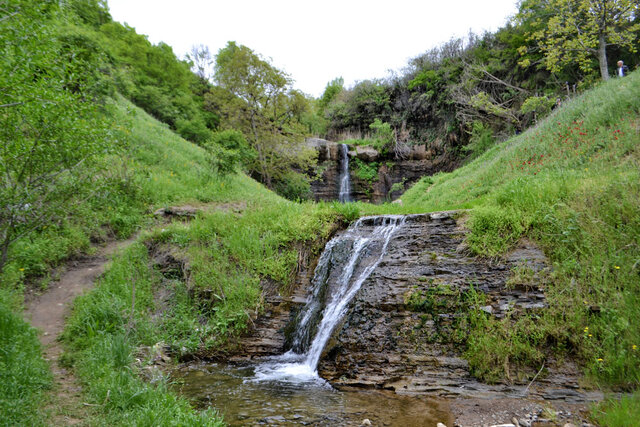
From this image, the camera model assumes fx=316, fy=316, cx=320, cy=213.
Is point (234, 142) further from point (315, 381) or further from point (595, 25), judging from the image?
point (595, 25)

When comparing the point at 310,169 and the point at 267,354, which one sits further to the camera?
the point at 310,169

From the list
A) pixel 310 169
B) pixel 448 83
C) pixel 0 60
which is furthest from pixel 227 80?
pixel 0 60

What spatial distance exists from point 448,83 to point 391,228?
19.5 metres

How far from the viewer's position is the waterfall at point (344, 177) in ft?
79.0

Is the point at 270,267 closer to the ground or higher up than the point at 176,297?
higher up

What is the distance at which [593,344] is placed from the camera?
3.74m

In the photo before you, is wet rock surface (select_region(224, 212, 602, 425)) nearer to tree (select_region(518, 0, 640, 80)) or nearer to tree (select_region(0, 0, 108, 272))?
tree (select_region(0, 0, 108, 272))

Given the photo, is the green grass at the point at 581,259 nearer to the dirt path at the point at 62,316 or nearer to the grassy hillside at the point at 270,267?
the grassy hillside at the point at 270,267

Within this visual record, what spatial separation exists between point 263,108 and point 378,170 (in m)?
10.4

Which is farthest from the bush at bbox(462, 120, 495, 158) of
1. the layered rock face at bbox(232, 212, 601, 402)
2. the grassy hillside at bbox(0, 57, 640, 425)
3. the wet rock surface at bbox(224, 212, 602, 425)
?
the layered rock face at bbox(232, 212, 601, 402)

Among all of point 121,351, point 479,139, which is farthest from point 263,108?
point 121,351

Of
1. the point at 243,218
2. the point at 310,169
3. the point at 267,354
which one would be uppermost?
the point at 310,169

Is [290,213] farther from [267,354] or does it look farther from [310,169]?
[310,169]

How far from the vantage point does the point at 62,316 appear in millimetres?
5855
